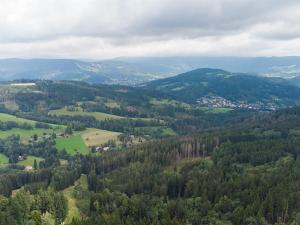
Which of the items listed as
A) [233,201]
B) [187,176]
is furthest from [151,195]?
[233,201]

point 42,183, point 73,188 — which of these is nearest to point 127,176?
point 73,188

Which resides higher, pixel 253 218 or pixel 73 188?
pixel 253 218

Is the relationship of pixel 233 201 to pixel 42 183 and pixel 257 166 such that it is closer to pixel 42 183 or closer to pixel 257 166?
pixel 257 166

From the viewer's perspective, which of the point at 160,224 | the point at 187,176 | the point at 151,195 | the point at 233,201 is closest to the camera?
the point at 160,224

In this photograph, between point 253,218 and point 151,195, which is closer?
point 253,218

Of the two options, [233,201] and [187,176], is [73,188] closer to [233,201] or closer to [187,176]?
[187,176]

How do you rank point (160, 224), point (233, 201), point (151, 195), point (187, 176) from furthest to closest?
point (187, 176), point (151, 195), point (233, 201), point (160, 224)

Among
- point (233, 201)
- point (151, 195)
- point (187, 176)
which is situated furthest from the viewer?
point (187, 176)

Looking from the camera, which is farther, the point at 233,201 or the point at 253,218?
the point at 233,201
